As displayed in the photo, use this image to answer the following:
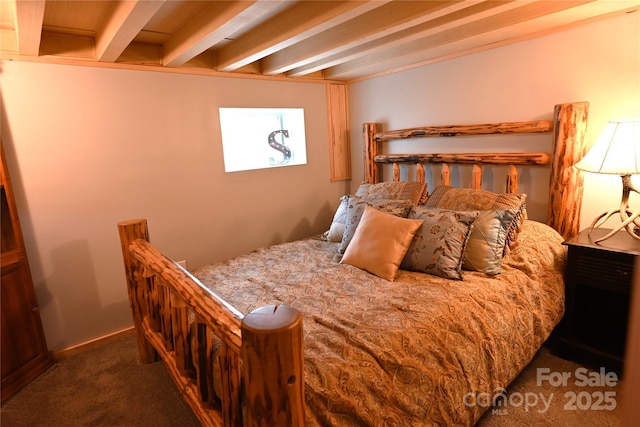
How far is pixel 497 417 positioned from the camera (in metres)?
1.67

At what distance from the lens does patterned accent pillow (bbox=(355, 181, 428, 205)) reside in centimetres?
263

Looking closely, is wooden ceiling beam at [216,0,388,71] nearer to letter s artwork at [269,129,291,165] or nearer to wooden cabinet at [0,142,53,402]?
letter s artwork at [269,129,291,165]

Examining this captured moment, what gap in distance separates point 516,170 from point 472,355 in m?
1.48

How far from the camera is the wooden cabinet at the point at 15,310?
200cm

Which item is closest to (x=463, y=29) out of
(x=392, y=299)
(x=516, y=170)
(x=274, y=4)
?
(x=516, y=170)

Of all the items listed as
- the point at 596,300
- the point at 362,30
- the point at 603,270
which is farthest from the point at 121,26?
the point at 596,300

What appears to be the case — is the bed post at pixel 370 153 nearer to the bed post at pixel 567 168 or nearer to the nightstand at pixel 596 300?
the bed post at pixel 567 168

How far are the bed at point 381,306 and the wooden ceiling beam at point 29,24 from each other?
40.6 inches

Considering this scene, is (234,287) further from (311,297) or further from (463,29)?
(463,29)

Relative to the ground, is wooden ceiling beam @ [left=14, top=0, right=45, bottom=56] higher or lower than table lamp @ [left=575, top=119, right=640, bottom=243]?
higher

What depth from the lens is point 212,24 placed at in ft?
Answer: 5.97

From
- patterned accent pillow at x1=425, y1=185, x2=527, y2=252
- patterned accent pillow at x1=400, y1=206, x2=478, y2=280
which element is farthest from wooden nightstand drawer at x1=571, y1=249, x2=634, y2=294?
patterned accent pillow at x1=400, y1=206, x2=478, y2=280

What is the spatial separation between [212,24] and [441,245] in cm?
169

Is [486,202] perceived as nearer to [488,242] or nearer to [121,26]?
[488,242]
